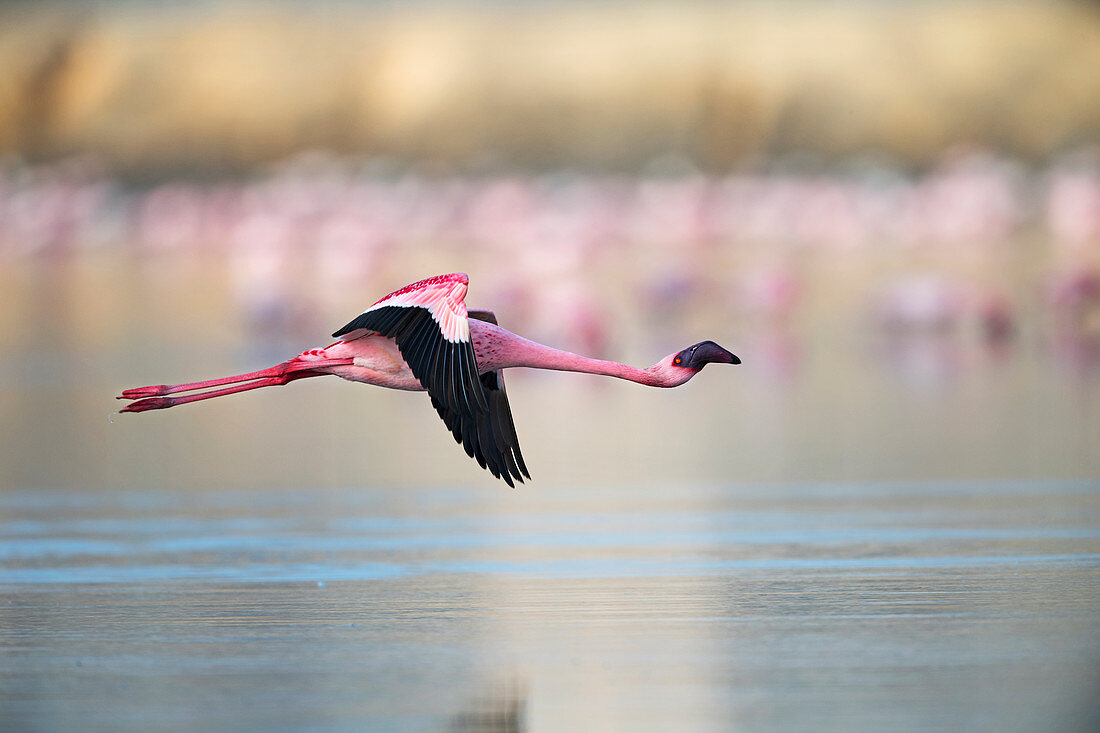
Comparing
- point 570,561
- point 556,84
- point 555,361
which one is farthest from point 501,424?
point 556,84

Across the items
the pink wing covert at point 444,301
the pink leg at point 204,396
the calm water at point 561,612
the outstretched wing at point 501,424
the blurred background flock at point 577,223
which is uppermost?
the blurred background flock at point 577,223

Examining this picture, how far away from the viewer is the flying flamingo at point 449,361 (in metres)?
7.05

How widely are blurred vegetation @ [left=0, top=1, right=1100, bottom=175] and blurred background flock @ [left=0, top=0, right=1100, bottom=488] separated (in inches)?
4.2

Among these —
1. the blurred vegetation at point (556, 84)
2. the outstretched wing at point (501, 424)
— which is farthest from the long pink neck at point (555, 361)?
the blurred vegetation at point (556, 84)

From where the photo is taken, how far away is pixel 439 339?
708 cm

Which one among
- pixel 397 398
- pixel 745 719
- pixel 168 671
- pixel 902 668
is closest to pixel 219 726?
pixel 168 671

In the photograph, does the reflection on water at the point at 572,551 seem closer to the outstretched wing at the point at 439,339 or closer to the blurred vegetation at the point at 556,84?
the outstretched wing at the point at 439,339

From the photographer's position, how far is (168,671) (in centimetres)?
548

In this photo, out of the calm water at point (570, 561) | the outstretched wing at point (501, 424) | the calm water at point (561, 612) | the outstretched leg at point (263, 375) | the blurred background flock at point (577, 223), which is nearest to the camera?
the calm water at point (561, 612)

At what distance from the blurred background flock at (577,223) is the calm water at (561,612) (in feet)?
4.75

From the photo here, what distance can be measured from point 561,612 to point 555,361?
168cm

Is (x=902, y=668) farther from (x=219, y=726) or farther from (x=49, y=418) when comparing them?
(x=49, y=418)

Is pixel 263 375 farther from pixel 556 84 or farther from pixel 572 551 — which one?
pixel 556 84

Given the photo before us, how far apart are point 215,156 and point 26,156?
5.33 meters
